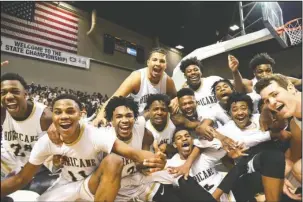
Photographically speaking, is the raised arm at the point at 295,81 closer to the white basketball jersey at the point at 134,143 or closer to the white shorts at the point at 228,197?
the white shorts at the point at 228,197

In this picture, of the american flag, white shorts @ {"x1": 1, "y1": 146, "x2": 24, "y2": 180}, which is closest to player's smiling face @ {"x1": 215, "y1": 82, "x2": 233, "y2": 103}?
the american flag

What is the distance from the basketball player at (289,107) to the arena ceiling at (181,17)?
39 centimetres

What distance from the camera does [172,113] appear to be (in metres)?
1.45

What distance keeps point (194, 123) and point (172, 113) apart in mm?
118

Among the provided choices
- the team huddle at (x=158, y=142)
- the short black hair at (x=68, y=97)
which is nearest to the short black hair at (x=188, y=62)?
the team huddle at (x=158, y=142)

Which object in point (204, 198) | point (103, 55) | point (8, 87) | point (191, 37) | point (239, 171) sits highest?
point (191, 37)

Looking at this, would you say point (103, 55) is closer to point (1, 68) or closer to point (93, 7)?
point (93, 7)

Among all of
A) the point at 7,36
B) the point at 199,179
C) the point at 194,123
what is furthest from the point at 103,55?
the point at 199,179

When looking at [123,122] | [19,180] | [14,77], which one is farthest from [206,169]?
[14,77]

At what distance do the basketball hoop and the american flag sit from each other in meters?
1.11

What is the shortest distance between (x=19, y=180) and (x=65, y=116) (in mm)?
322

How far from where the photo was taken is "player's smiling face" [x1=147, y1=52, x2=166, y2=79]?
1417mm

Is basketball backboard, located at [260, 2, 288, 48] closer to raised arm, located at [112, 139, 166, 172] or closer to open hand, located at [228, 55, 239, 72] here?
open hand, located at [228, 55, 239, 72]

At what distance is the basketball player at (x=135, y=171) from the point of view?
1255 millimetres
